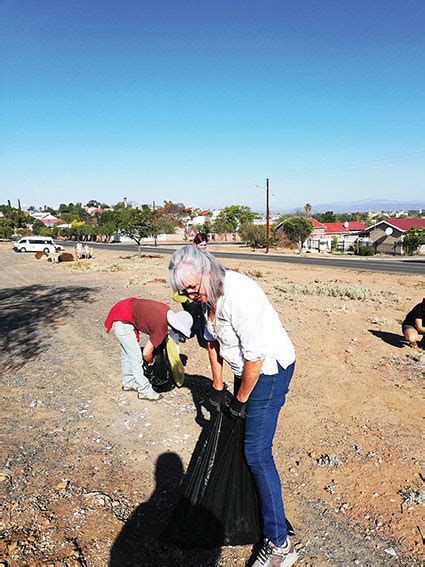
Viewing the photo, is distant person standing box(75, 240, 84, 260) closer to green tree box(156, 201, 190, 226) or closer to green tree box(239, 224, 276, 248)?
green tree box(239, 224, 276, 248)

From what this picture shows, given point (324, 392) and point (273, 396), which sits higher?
point (273, 396)

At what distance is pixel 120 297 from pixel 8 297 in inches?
137

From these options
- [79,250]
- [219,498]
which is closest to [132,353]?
[219,498]

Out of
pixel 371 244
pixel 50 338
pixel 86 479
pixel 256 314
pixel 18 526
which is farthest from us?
pixel 371 244

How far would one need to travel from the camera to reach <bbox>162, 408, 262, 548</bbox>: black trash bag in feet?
7.23

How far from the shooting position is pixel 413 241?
39094 mm

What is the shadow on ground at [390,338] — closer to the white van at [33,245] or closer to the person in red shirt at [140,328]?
the person in red shirt at [140,328]

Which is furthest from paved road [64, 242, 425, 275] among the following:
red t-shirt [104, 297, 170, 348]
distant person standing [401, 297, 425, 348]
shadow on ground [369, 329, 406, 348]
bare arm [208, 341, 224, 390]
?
bare arm [208, 341, 224, 390]

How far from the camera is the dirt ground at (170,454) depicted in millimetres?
2357

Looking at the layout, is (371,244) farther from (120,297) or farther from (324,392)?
(324,392)

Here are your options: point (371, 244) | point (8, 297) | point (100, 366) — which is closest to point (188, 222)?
point (371, 244)

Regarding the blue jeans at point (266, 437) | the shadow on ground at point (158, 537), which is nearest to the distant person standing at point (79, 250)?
the shadow on ground at point (158, 537)

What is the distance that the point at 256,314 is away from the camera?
6.41ft

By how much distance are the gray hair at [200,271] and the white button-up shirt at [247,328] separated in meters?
0.04
